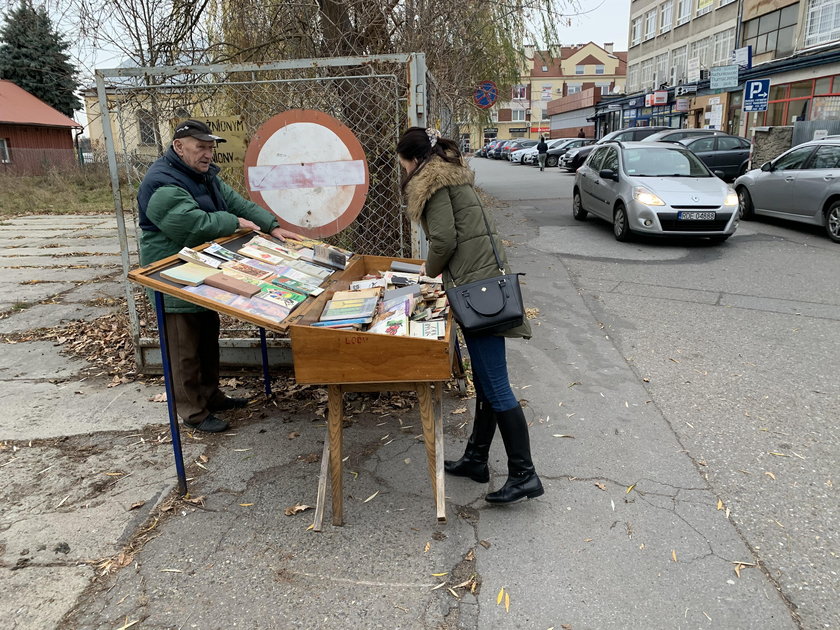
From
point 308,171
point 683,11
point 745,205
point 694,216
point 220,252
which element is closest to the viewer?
point 220,252

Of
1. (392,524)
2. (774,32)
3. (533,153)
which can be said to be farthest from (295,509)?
(533,153)

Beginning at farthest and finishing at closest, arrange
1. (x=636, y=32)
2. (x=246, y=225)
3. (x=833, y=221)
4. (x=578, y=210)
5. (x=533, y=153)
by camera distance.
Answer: (x=636, y=32) < (x=533, y=153) < (x=578, y=210) < (x=833, y=221) < (x=246, y=225)

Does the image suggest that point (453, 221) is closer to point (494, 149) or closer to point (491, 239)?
point (491, 239)

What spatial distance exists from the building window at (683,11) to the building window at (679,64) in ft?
5.40

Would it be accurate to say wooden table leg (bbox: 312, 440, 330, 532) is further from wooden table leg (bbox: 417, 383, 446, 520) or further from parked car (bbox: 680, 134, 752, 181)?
parked car (bbox: 680, 134, 752, 181)

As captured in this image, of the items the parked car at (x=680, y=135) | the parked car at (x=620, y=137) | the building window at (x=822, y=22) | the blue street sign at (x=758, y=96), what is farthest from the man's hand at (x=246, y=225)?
the building window at (x=822, y=22)

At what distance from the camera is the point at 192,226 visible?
3426 mm

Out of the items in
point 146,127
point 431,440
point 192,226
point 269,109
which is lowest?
point 431,440

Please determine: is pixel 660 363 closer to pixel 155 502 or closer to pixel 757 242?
pixel 155 502

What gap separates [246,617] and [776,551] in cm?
240

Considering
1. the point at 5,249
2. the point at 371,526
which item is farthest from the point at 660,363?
the point at 5,249

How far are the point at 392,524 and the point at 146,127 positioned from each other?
3.76m

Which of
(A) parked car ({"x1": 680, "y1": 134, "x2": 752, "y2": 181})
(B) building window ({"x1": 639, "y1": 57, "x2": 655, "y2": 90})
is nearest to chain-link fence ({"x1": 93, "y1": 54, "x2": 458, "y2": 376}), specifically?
(A) parked car ({"x1": 680, "y1": 134, "x2": 752, "y2": 181})

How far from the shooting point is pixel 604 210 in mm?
10938
